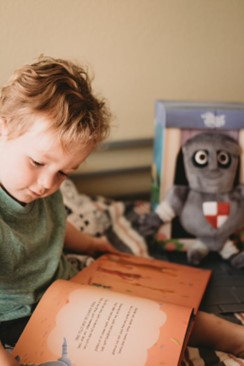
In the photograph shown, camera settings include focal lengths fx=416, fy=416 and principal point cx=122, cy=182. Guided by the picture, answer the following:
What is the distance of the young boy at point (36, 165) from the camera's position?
729 mm

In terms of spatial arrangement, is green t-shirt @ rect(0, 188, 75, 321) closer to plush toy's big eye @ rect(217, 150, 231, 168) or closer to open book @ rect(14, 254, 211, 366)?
open book @ rect(14, 254, 211, 366)

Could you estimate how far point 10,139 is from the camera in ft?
2.45

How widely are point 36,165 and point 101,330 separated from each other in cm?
31

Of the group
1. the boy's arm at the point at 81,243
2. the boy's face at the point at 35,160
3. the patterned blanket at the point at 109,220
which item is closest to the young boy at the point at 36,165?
the boy's face at the point at 35,160

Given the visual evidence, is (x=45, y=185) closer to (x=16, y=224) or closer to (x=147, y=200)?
(x=16, y=224)

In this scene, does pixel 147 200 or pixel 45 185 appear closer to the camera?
pixel 45 185

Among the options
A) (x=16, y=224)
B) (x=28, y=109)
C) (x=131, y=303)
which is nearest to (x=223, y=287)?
(x=131, y=303)

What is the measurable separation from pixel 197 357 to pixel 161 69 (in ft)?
2.85

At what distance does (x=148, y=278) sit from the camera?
962mm

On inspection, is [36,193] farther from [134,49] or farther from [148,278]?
[134,49]

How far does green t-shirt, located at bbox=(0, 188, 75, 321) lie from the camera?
31.2 inches

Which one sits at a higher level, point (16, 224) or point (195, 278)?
point (16, 224)

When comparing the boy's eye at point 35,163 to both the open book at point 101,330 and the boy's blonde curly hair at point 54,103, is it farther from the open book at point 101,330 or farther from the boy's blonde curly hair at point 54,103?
the open book at point 101,330

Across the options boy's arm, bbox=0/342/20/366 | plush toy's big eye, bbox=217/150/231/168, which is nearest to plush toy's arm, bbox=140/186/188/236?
plush toy's big eye, bbox=217/150/231/168
